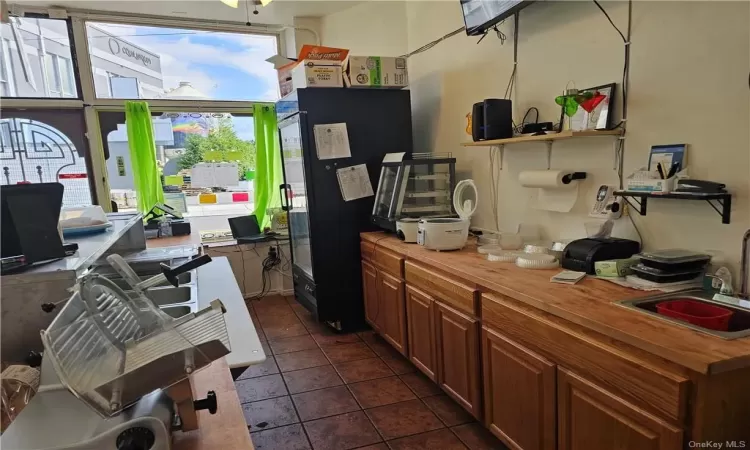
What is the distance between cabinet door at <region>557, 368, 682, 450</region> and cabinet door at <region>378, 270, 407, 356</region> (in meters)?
1.32

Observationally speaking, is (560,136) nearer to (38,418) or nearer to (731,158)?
(731,158)

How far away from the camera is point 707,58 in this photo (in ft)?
5.38

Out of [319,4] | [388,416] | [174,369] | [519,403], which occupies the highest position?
[319,4]

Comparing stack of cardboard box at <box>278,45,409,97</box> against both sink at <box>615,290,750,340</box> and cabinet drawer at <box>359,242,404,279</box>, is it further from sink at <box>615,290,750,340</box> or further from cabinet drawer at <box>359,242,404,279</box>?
sink at <box>615,290,750,340</box>

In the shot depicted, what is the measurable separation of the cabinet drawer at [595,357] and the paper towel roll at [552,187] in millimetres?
730

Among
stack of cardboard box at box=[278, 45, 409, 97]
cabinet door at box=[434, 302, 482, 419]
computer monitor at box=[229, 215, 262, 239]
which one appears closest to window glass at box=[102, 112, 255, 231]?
computer monitor at box=[229, 215, 262, 239]

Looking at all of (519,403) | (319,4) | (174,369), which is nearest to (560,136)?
(519,403)

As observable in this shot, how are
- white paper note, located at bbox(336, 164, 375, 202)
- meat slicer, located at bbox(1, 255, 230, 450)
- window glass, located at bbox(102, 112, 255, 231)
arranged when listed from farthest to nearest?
window glass, located at bbox(102, 112, 255, 231), white paper note, located at bbox(336, 164, 375, 202), meat slicer, located at bbox(1, 255, 230, 450)

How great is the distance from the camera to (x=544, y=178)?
2.29 metres

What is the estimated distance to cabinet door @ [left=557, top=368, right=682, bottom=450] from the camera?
1237 millimetres

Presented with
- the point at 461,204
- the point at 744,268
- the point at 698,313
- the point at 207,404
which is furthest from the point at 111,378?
the point at 461,204

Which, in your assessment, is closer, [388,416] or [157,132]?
[388,416]

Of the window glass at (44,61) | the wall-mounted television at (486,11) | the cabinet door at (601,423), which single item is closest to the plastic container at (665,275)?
the cabinet door at (601,423)

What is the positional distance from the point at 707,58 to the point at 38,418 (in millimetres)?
2345
